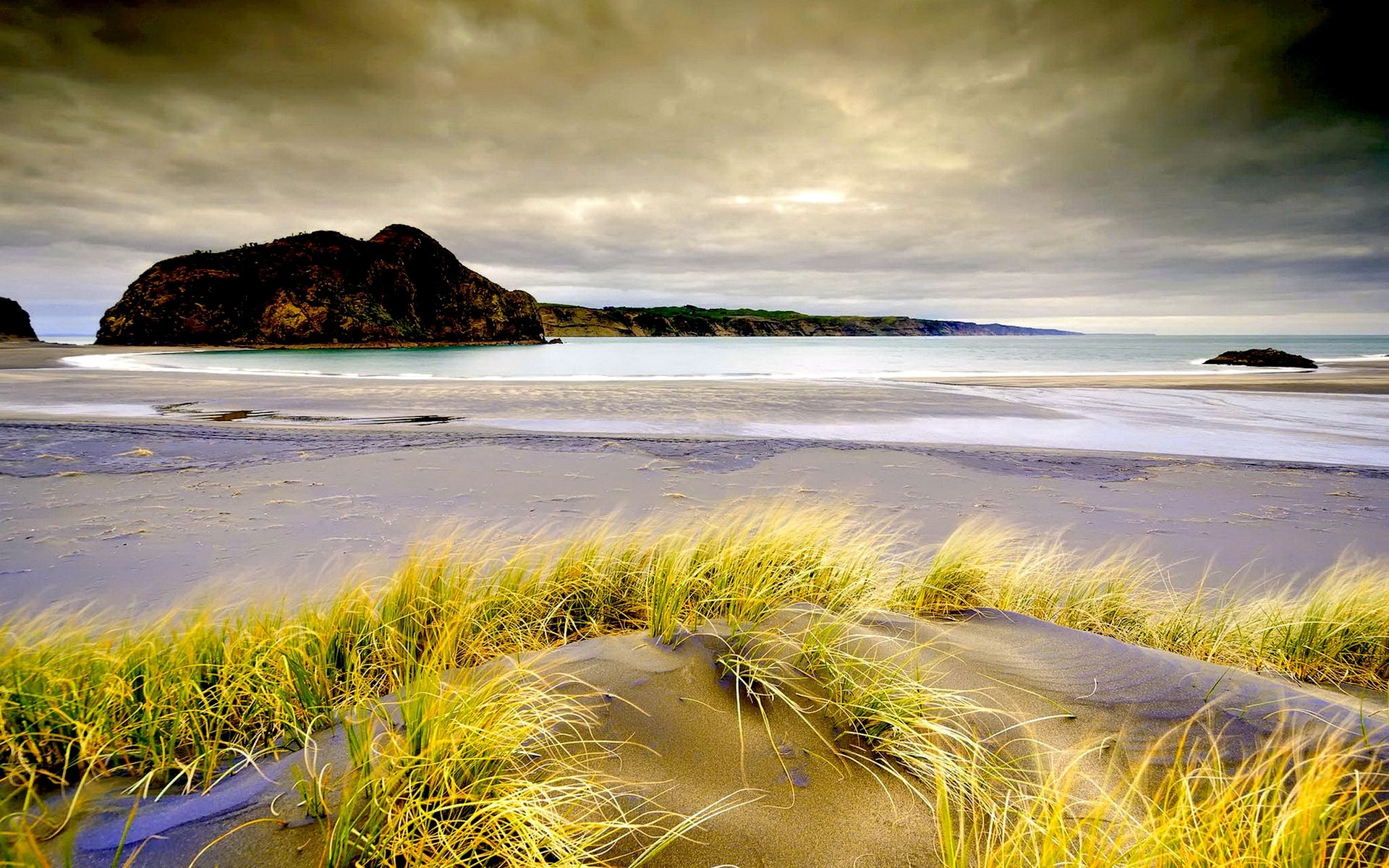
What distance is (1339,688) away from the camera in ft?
10.3

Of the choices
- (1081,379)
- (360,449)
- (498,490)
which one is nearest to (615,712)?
(498,490)

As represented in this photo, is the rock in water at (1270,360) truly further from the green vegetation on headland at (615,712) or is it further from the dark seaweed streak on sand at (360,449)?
the green vegetation on headland at (615,712)

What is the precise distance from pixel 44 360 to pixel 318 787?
51.9 metres

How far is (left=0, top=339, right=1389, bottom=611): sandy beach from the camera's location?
5.03m

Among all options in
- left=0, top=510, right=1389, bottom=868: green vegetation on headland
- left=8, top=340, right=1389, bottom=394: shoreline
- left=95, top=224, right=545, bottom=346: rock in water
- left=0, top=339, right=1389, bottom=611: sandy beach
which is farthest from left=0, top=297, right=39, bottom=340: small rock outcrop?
left=0, top=510, right=1389, bottom=868: green vegetation on headland

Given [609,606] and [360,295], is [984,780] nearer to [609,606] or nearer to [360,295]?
[609,606]

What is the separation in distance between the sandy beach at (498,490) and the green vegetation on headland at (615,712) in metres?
1.23

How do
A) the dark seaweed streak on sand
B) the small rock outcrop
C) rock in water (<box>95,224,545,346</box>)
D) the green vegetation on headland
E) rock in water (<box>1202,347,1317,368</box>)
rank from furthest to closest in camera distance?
the small rock outcrop → rock in water (<box>95,224,545,346</box>) → rock in water (<box>1202,347,1317,368</box>) → the dark seaweed streak on sand → the green vegetation on headland

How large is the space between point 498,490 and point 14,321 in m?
140

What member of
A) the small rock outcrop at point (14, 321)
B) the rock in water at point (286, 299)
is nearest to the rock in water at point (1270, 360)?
the rock in water at point (286, 299)

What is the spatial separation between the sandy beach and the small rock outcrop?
12090 cm

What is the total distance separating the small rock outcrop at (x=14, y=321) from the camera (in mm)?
93062

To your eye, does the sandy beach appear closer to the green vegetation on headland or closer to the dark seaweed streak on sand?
the dark seaweed streak on sand

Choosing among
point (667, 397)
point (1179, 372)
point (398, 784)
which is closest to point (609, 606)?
point (398, 784)
